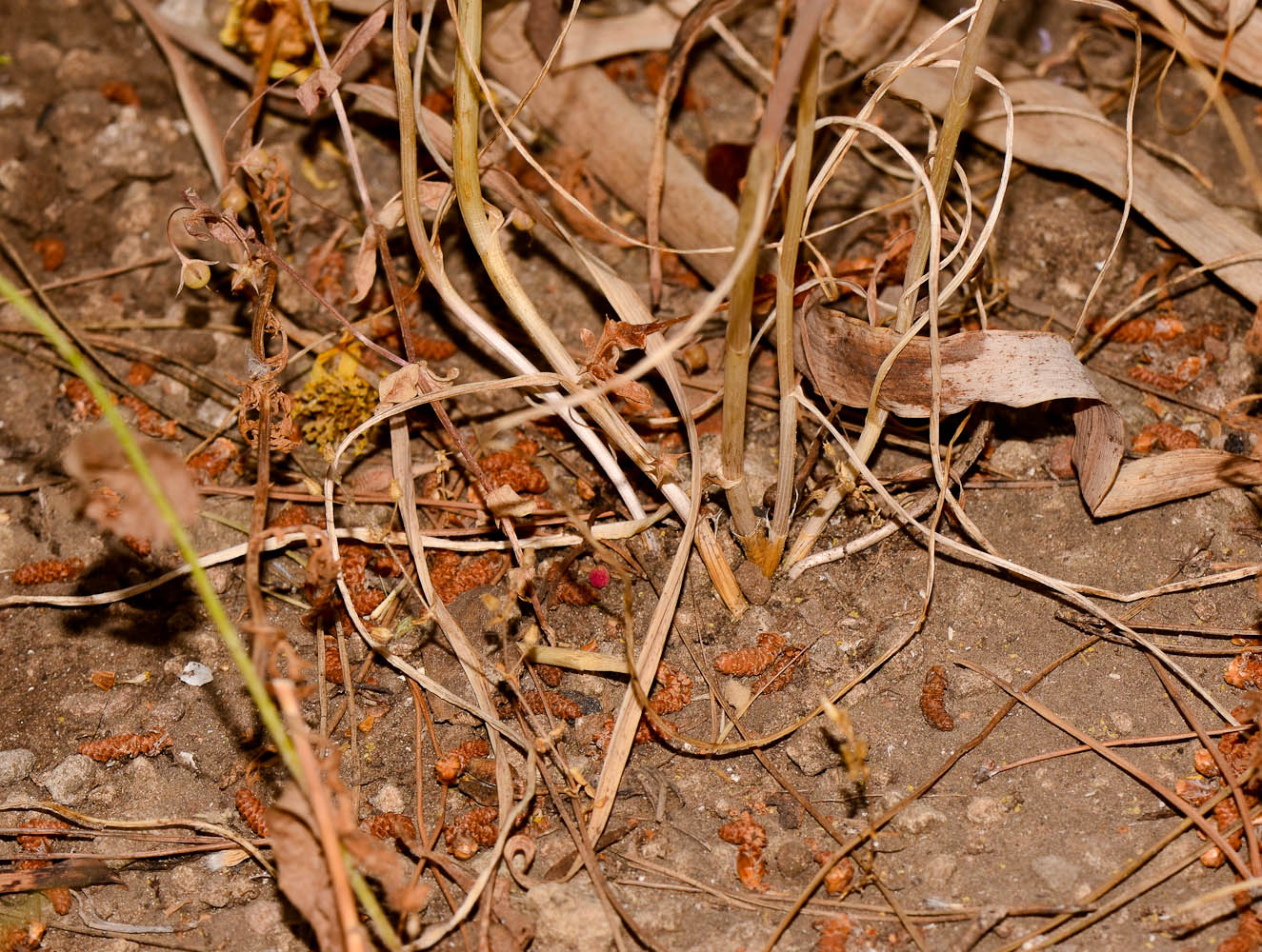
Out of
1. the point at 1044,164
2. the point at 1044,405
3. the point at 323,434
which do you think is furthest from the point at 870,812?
the point at 1044,164

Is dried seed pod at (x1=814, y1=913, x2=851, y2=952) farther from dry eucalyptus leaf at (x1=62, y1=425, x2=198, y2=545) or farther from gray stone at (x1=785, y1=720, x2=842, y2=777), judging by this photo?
dry eucalyptus leaf at (x1=62, y1=425, x2=198, y2=545)

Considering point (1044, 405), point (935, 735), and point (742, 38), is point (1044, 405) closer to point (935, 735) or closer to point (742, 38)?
point (935, 735)

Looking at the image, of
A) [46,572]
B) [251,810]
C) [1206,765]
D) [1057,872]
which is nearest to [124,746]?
[251,810]

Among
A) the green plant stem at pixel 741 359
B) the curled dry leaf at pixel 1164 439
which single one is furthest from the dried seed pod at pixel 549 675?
the curled dry leaf at pixel 1164 439

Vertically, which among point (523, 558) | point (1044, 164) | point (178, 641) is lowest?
point (178, 641)

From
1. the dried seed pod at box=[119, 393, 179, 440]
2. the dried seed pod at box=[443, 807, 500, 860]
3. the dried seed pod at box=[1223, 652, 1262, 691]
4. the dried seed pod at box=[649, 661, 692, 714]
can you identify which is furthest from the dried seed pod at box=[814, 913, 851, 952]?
the dried seed pod at box=[119, 393, 179, 440]

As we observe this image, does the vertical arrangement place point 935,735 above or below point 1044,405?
below

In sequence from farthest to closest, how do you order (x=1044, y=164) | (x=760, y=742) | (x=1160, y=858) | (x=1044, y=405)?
(x=1044, y=164) → (x=1044, y=405) → (x=760, y=742) → (x=1160, y=858)

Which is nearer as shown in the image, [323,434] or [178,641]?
[178,641]

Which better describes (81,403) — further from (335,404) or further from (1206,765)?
(1206,765)
